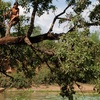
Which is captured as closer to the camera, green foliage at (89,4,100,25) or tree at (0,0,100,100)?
tree at (0,0,100,100)

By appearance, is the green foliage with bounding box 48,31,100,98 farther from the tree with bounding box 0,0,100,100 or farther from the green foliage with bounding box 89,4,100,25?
the green foliage with bounding box 89,4,100,25

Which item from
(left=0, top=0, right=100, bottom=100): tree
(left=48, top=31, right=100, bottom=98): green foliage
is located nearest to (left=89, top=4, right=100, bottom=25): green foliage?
(left=0, top=0, right=100, bottom=100): tree

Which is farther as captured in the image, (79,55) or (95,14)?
(95,14)

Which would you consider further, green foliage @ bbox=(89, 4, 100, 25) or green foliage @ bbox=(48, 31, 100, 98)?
green foliage @ bbox=(89, 4, 100, 25)

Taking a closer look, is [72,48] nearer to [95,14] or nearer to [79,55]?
[79,55]

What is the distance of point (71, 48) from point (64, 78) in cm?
285

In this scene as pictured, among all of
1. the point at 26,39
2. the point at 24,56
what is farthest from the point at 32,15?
the point at 24,56

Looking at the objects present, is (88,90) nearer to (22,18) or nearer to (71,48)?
(22,18)

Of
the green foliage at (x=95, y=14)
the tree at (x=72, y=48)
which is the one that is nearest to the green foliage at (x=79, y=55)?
the tree at (x=72, y=48)

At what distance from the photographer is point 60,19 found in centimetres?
1552

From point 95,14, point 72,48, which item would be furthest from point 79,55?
point 95,14

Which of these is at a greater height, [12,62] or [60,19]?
[60,19]

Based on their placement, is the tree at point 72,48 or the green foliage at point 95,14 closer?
the tree at point 72,48

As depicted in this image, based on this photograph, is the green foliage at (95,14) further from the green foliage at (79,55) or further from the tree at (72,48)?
the green foliage at (79,55)
